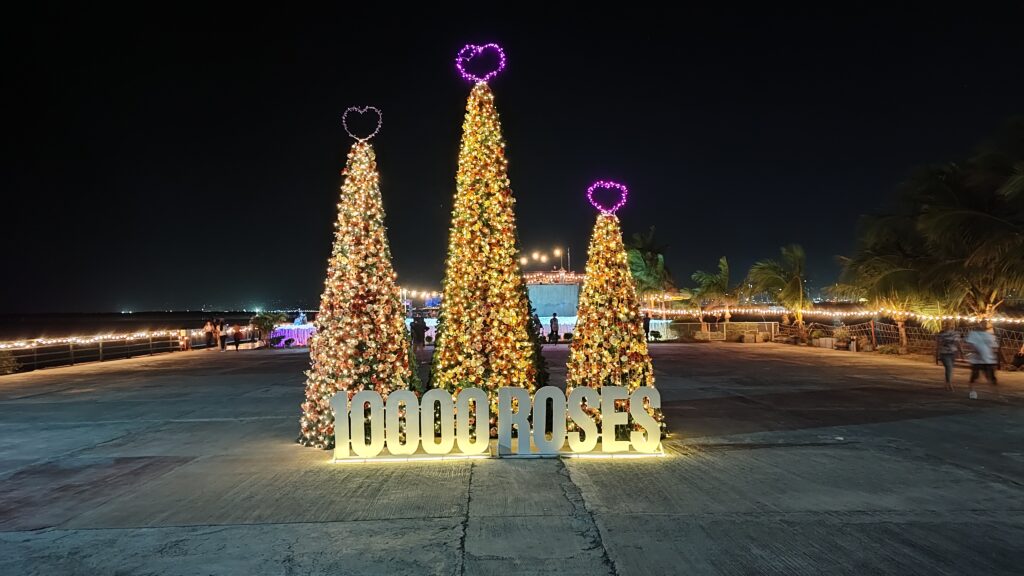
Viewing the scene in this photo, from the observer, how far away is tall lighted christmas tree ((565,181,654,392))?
29.0 feet

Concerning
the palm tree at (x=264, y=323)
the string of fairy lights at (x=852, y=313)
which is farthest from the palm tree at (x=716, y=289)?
the palm tree at (x=264, y=323)

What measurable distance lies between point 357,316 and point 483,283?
166 cm

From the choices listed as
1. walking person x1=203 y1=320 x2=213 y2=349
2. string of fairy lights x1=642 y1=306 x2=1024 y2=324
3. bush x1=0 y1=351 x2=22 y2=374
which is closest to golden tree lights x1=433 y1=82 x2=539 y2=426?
string of fairy lights x1=642 y1=306 x2=1024 y2=324

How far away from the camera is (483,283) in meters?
9.07

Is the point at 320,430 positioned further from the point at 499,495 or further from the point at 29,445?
the point at 29,445

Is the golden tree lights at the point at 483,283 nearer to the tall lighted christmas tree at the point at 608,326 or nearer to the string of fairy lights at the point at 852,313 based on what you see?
the tall lighted christmas tree at the point at 608,326

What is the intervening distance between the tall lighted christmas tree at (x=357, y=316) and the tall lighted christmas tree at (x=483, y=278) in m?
0.69

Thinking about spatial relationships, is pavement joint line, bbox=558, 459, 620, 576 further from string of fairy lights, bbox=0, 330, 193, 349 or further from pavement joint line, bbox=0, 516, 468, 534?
string of fairy lights, bbox=0, 330, 193, 349

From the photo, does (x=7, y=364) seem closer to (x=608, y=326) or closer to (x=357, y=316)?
(x=357, y=316)

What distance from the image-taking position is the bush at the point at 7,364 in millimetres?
20266

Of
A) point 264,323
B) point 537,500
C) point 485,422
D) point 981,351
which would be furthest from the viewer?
point 264,323

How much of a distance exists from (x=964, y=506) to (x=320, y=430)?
6.97 metres

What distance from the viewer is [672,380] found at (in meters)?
16.6

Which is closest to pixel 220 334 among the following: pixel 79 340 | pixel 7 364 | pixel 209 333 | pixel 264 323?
pixel 209 333
